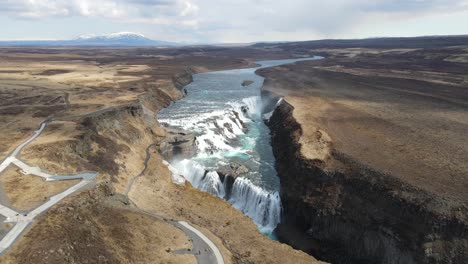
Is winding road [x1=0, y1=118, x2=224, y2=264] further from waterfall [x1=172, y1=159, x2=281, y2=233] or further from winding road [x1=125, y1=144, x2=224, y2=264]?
waterfall [x1=172, y1=159, x2=281, y2=233]

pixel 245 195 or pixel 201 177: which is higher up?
pixel 201 177

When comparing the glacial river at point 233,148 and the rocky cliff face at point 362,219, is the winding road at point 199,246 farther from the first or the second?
the rocky cliff face at point 362,219

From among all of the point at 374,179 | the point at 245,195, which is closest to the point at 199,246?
the point at 245,195

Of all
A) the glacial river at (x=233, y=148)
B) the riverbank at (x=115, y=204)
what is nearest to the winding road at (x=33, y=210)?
the riverbank at (x=115, y=204)

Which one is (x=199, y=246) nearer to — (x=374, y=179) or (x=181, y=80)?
(x=374, y=179)

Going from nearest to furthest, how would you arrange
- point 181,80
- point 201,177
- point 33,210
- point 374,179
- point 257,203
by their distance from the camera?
point 33,210 < point 374,179 < point 257,203 < point 201,177 < point 181,80

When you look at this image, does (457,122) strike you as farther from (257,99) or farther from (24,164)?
(24,164)

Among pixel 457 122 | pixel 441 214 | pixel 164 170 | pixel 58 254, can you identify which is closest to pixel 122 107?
pixel 164 170

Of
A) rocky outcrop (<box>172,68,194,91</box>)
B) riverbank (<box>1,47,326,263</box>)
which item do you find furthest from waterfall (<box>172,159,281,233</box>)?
rocky outcrop (<box>172,68,194,91</box>)
